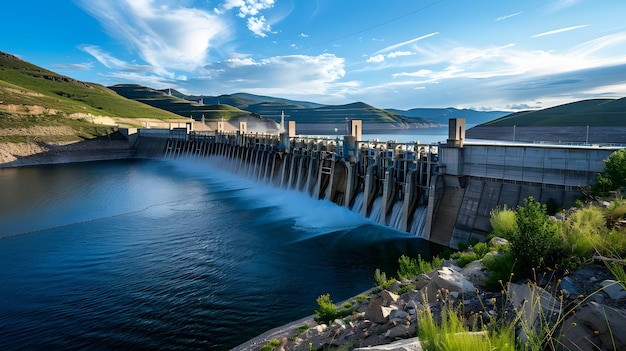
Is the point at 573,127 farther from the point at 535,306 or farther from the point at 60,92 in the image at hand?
the point at 60,92

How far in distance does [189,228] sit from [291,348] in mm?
20435

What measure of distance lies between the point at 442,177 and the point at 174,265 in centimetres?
1760

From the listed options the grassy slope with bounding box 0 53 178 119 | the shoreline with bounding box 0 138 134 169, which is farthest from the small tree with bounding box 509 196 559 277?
the grassy slope with bounding box 0 53 178 119

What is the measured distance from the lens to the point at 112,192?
Answer: 4328cm

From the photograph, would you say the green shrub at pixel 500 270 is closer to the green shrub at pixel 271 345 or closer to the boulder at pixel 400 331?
the boulder at pixel 400 331

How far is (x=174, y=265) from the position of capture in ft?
66.6

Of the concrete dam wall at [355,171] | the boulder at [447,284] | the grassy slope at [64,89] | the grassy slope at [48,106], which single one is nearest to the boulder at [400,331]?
the boulder at [447,284]

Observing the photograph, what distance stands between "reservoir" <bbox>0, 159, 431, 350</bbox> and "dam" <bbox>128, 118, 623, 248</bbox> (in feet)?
5.13

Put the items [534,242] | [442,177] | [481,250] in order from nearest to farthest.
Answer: [534,242], [481,250], [442,177]

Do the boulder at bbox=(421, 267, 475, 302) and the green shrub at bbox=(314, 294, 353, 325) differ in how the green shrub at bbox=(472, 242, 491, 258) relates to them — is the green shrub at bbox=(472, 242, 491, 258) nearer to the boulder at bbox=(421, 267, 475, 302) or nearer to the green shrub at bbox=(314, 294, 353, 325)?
the boulder at bbox=(421, 267, 475, 302)

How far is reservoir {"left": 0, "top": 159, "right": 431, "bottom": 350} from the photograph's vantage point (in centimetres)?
1429

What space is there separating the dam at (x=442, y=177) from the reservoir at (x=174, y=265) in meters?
1.56

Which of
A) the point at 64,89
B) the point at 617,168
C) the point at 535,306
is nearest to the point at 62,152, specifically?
the point at 64,89

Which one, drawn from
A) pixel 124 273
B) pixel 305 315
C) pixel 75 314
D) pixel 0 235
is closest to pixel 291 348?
pixel 305 315
